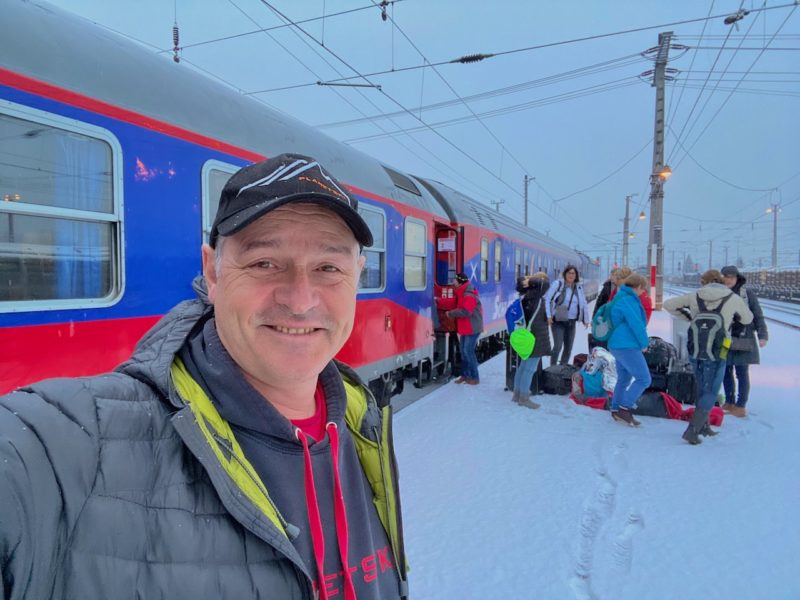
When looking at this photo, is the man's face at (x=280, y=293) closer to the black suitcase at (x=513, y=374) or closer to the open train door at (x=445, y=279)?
the black suitcase at (x=513, y=374)

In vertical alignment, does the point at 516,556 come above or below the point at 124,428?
below

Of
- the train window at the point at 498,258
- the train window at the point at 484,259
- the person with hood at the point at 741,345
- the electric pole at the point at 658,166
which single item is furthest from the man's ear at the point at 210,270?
the electric pole at the point at 658,166

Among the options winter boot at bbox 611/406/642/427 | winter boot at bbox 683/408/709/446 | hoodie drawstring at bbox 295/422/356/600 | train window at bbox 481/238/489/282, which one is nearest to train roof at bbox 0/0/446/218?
hoodie drawstring at bbox 295/422/356/600

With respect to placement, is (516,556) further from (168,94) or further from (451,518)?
(168,94)

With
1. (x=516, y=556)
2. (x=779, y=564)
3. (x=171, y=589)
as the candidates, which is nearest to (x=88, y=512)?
(x=171, y=589)

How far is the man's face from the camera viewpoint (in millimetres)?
1128

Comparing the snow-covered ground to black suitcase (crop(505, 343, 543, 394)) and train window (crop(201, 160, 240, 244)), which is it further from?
train window (crop(201, 160, 240, 244))

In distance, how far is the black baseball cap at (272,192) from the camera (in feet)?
3.56

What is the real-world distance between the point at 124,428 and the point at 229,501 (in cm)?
24

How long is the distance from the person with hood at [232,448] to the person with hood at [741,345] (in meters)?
5.48

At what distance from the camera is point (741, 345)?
5.31 m

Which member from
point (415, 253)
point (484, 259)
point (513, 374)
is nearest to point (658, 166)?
point (484, 259)

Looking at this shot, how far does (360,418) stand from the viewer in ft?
4.76

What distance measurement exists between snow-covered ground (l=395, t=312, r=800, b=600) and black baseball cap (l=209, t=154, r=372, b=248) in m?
2.40
